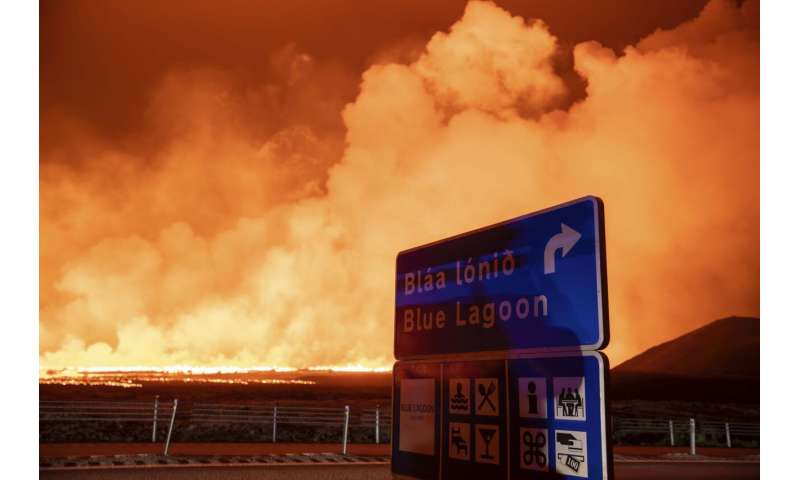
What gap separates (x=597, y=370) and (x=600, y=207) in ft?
1.52

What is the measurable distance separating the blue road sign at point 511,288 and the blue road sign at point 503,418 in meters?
0.07

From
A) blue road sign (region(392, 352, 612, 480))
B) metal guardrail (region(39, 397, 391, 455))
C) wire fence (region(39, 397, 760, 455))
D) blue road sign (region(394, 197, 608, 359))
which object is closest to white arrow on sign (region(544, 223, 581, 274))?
blue road sign (region(394, 197, 608, 359))

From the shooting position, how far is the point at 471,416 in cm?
257

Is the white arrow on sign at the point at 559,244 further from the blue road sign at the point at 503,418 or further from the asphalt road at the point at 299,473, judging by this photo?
the asphalt road at the point at 299,473

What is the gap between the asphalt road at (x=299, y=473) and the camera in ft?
28.7

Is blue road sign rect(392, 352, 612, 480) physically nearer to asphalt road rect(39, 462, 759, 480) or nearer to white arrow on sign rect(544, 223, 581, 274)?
white arrow on sign rect(544, 223, 581, 274)

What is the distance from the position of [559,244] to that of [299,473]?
26.0ft

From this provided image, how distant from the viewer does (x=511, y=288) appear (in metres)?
2.43

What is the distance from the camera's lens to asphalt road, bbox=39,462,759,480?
875 centimetres

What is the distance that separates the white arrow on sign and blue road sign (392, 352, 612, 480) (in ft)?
0.88
